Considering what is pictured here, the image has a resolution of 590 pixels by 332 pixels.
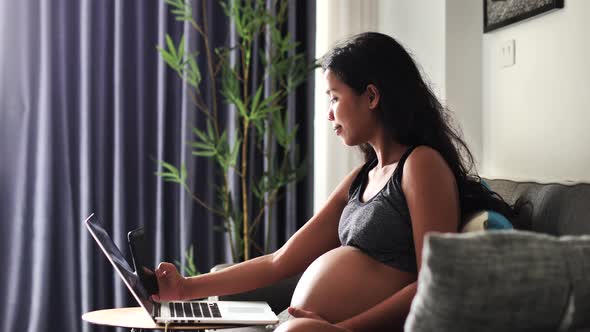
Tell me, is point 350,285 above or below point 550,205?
below

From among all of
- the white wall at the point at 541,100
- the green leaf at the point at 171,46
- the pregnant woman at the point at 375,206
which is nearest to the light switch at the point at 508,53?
the white wall at the point at 541,100

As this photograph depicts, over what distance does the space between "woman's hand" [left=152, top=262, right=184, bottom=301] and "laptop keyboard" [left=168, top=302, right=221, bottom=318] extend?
0.07 meters

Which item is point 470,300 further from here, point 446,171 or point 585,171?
point 585,171

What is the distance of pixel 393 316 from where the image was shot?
1483mm

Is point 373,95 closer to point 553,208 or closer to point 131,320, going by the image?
point 553,208

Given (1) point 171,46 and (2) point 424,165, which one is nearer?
(2) point 424,165

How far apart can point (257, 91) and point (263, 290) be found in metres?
1.39

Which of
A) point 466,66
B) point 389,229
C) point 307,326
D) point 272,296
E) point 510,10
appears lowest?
point 272,296

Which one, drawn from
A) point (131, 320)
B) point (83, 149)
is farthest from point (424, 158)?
point (83, 149)

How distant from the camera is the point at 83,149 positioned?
3.20 m

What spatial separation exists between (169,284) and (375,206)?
56 centimetres

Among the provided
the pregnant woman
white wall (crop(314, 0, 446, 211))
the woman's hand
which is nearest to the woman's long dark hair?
the pregnant woman

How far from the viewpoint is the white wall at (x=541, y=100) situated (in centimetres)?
191

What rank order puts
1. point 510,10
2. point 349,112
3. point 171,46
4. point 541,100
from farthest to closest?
point 171,46, point 510,10, point 541,100, point 349,112
